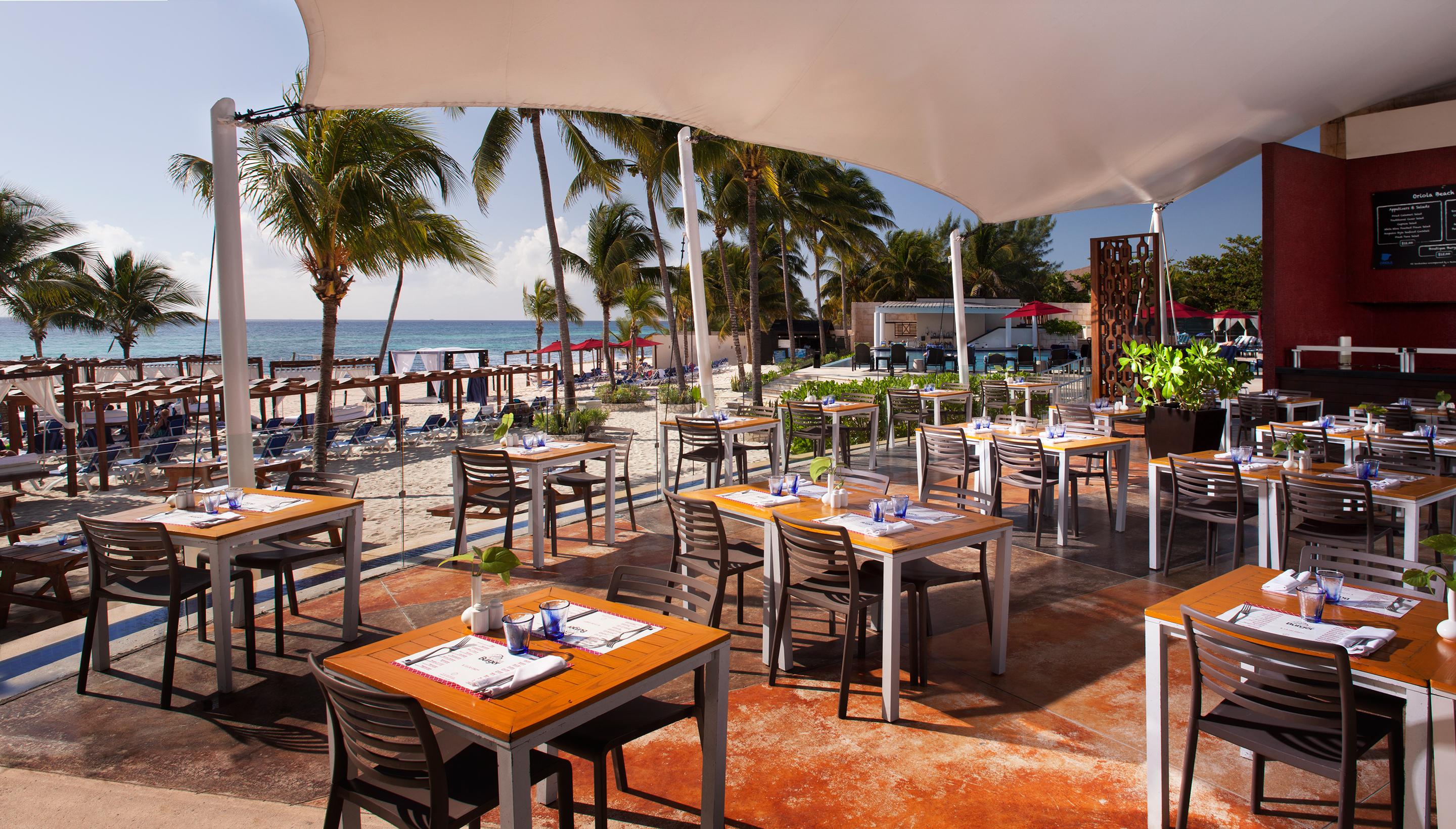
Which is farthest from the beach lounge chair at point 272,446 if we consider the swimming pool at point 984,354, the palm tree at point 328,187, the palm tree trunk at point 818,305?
the palm tree trunk at point 818,305

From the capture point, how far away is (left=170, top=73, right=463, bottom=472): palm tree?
8.78m

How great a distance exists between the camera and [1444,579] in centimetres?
216

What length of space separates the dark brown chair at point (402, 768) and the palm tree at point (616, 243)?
23133 millimetres

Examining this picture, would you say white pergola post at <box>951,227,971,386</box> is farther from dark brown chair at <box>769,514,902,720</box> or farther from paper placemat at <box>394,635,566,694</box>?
paper placemat at <box>394,635,566,694</box>

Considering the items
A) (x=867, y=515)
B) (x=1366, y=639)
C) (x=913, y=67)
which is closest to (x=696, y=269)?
(x=913, y=67)

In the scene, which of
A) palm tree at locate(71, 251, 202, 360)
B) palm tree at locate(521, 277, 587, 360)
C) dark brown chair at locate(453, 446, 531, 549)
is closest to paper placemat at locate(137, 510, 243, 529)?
dark brown chair at locate(453, 446, 531, 549)

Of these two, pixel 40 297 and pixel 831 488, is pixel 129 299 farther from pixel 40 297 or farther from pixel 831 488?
pixel 831 488

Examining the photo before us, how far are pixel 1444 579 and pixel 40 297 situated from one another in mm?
25038

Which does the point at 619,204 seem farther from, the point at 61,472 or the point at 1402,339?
the point at 61,472

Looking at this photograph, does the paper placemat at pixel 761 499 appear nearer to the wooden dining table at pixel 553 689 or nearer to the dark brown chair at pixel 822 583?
the dark brown chair at pixel 822 583

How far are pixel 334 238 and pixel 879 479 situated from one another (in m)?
7.54

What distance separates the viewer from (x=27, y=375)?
29.2 feet

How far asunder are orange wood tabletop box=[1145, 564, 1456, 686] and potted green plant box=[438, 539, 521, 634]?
1942 mm

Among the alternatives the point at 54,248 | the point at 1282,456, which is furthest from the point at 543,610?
the point at 54,248
